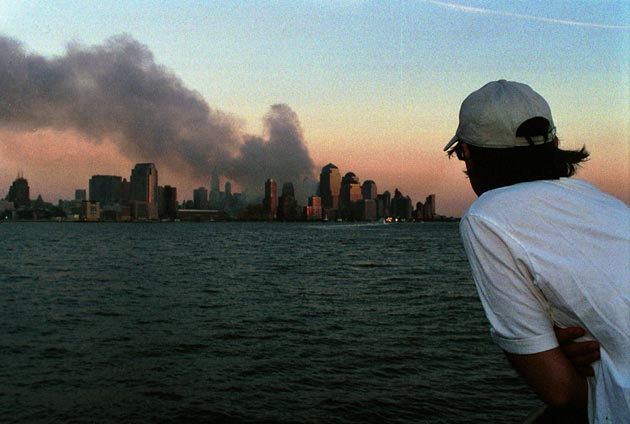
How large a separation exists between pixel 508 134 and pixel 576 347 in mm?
865

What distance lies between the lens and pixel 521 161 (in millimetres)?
2270

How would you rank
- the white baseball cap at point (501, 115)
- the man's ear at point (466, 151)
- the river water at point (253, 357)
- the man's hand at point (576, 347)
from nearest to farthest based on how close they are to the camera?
the man's hand at point (576, 347) < the white baseball cap at point (501, 115) < the man's ear at point (466, 151) < the river water at point (253, 357)

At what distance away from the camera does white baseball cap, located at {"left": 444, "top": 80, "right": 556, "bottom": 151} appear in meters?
2.21

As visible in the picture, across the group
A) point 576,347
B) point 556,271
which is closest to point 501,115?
point 556,271

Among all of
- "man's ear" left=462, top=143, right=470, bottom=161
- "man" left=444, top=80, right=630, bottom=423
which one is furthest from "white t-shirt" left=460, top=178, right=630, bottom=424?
"man's ear" left=462, top=143, right=470, bottom=161

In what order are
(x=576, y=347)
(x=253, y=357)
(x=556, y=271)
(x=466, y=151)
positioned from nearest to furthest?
(x=556, y=271) < (x=576, y=347) < (x=466, y=151) < (x=253, y=357)

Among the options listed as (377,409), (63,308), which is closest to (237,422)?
(377,409)

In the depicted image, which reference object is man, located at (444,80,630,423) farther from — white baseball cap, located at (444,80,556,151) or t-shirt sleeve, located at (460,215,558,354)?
white baseball cap, located at (444,80,556,151)

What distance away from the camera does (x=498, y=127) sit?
2.23 meters

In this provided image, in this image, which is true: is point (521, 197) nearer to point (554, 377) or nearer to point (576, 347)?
point (576, 347)

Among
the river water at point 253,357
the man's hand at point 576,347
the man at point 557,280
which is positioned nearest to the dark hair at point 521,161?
the man at point 557,280

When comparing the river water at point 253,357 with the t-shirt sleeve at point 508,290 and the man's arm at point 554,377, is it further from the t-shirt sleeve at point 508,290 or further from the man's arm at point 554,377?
the t-shirt sleeve at point 508,290

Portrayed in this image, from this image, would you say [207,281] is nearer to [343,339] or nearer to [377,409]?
[343,339]

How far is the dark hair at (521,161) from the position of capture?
224cm
